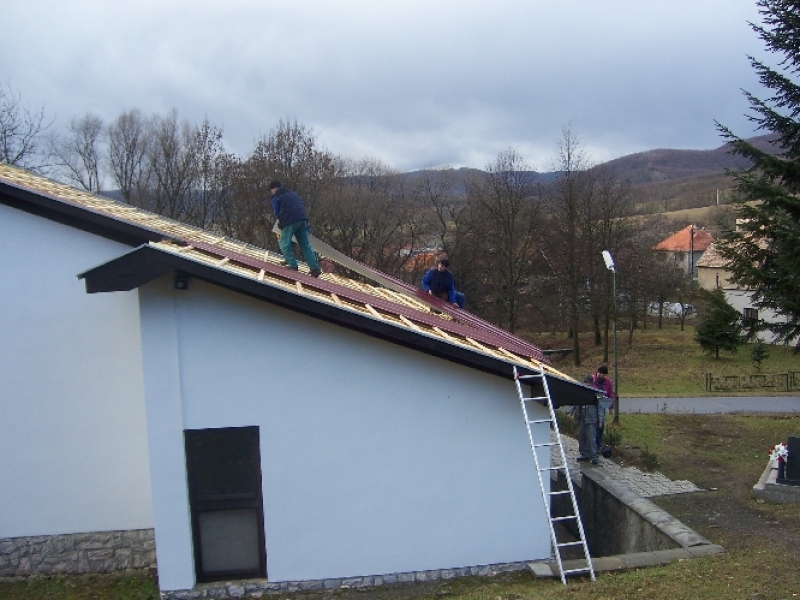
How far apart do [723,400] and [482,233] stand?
804 inches

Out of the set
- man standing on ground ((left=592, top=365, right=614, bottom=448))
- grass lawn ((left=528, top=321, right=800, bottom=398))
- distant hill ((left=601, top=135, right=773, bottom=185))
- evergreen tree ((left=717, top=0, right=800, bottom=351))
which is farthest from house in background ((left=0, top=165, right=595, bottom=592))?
distant hill ((left=601, top=135, right=773, bottom=185))

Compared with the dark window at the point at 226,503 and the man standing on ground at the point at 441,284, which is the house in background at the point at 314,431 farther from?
the man standing on ground at the point at 441,284

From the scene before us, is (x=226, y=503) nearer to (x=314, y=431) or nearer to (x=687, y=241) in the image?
(x=314, y=431)

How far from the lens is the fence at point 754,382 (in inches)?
1062

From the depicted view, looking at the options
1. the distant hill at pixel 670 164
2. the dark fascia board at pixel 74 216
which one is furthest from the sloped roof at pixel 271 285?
the distant hill at pixel 670 164

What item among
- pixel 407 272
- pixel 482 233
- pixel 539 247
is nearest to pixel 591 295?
pixel 539 247

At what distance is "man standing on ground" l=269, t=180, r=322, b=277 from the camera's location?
31.1ft

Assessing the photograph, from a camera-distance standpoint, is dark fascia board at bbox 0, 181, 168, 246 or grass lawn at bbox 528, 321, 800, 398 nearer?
dark fascia board at bbox 0, 181, 168, 246

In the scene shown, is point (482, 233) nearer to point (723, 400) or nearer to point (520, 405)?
point (723, 400)

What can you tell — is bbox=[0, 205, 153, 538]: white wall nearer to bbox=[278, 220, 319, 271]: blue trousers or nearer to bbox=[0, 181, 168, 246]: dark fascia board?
bbox=[0, 181, 168, 246]: dark fascia board

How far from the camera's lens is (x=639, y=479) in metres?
12.1

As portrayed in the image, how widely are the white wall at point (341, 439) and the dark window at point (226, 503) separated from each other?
0.20 metres

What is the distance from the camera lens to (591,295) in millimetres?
37625

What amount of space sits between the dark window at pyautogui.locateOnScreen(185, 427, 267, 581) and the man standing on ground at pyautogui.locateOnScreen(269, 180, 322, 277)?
302 centimetres
